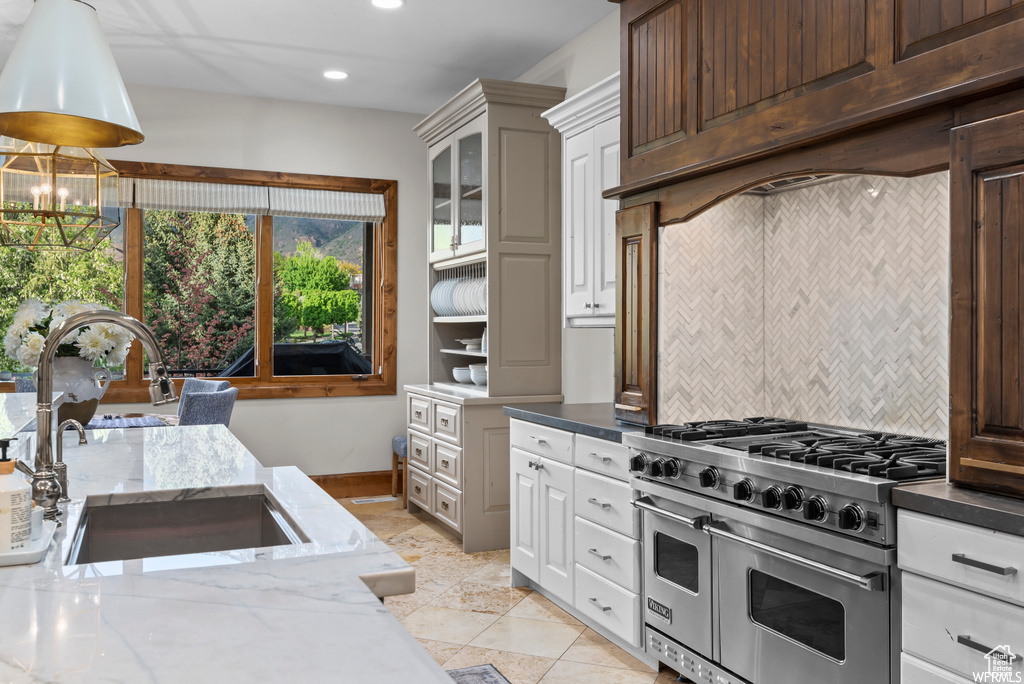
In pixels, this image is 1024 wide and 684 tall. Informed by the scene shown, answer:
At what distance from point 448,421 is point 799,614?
2696 millimetres

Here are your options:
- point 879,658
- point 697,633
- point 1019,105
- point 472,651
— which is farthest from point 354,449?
point 1019,105

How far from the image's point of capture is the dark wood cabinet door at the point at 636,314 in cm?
288

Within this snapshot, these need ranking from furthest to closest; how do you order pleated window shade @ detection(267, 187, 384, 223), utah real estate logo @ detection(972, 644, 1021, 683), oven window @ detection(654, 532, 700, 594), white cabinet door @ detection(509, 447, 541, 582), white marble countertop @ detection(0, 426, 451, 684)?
pleated window shade @ detection(267, 187, 384, 223) < white cabinet door @ detection(509, 447, 541, 582) < oven window @ detection(654, 532, 700, 594) < utah real estate logo @ detection(972, 644, 1021, 683) < white marble countertop @ detection(0, 426, 451, 684)

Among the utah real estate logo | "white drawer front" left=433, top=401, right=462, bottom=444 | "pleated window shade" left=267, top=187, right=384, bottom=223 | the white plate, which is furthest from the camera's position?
"pleated window shade" left=267, top=187, right=384, bottom=223

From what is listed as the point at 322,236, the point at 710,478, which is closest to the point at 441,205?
the point at 322,236

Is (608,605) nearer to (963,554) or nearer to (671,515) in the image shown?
(671,515)

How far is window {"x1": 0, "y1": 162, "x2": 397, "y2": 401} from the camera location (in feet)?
17.1

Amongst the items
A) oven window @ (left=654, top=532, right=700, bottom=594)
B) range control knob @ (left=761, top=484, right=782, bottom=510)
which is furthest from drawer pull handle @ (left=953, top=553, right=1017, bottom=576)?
oven window @ (left=654, top=532, right=700, bottom=594)

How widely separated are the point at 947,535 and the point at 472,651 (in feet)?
6.09

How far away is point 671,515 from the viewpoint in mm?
2512

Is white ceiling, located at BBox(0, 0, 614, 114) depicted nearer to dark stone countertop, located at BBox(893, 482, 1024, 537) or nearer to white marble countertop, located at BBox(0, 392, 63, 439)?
white marble countertop, located at BBox(0, 392, 63, 439)

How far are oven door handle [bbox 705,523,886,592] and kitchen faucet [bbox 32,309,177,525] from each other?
1.55 meters

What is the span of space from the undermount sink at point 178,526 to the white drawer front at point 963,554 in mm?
1384

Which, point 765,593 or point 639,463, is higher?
point 639,463
